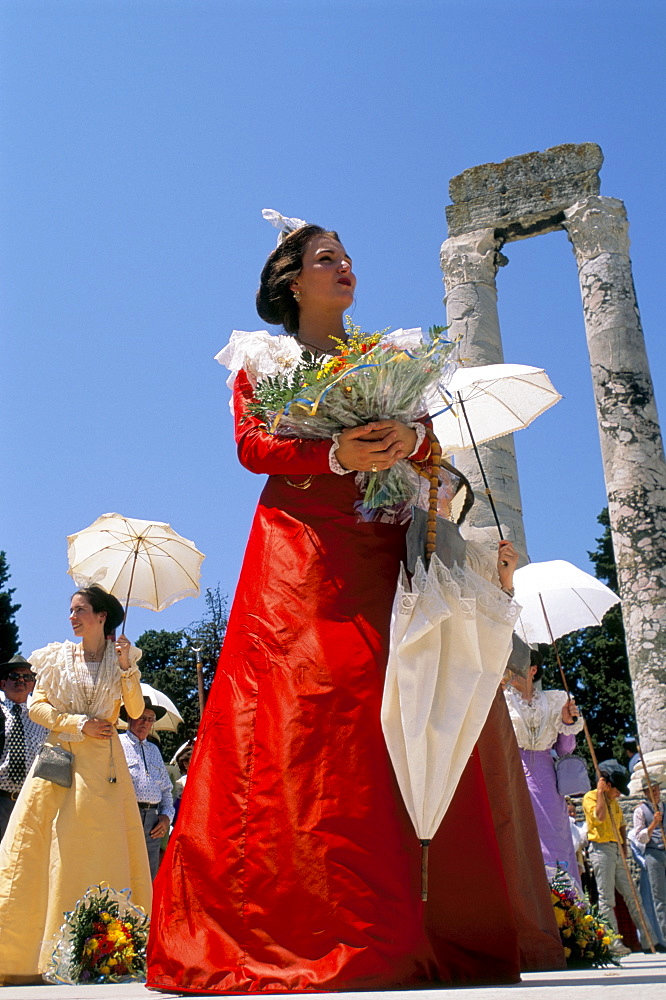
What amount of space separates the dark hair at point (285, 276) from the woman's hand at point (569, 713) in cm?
439

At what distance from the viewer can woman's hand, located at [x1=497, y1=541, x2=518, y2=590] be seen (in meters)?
3.53

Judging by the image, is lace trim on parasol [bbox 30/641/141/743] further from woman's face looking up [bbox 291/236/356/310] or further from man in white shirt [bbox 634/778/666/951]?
man in white shirt [bbox 634/778/666/951]

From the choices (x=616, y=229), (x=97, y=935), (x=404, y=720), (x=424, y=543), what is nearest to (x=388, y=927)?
(x=404, y=720)

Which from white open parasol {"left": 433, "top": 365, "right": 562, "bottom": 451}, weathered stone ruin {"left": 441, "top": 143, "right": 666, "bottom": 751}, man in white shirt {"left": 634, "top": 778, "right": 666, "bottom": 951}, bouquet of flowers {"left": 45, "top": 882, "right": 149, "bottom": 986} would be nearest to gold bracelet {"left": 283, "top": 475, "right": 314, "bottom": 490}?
bouquet of flowers {"left": 45, "top": 882, "right": 149, "bottom": 986}

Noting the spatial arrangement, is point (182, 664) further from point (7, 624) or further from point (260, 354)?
point (260, 354)

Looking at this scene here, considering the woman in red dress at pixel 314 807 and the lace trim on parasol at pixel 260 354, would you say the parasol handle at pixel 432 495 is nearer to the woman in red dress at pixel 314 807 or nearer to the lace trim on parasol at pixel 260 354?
the woman in red dress at pixel 314 807

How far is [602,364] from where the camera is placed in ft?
52.0

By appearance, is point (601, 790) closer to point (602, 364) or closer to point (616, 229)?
point (602, 364)

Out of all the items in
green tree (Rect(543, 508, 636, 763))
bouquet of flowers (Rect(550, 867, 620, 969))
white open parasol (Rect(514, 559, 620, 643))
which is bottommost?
bouquet of flowers (Rect(550, 867, 620, 969))

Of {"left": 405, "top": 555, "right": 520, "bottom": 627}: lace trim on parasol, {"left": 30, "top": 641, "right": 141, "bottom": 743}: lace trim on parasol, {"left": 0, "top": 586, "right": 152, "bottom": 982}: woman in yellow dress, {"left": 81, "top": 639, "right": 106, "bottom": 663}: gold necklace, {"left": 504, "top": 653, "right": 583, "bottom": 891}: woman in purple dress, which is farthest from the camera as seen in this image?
{"left": 504, "top": 653, "right": 583, "bottom": 891}: woman in purple dress

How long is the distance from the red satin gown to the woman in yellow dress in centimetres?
247

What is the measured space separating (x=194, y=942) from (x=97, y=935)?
156cm

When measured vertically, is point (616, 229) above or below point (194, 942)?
above

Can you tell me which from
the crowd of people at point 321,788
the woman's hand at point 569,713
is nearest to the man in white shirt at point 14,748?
the woman's hand at point 569,713
